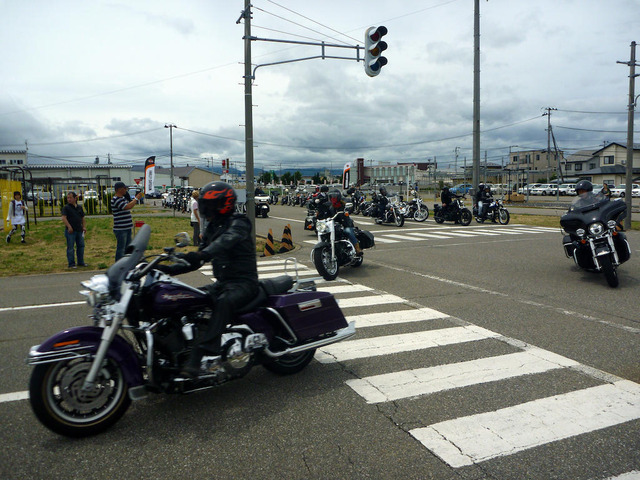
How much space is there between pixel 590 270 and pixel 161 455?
8480mm

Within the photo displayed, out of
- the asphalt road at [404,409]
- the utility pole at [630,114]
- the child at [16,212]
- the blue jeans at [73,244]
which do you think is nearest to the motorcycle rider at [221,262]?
the asphalt road at [404,409]

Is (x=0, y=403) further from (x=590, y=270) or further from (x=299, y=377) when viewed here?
(x=590, y=270)

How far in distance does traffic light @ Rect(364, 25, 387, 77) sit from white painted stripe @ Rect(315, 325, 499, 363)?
876 centimetres

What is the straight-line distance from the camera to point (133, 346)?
3914mm

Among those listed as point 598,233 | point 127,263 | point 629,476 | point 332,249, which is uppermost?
point 127,263

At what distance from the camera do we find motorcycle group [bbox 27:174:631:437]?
141 inches

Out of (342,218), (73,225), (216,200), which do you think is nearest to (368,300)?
(342,218)

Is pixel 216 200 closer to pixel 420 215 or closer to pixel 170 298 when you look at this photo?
pixel 170 298

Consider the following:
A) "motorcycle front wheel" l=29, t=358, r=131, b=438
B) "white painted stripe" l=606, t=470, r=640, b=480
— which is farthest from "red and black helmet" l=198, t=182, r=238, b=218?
"white painted stripe" l=606, t=470, r=640, b=480

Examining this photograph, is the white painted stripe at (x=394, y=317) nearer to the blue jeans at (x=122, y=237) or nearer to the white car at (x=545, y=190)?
the blue jeans at (x=122, y=237)

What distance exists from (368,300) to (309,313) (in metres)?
3.64

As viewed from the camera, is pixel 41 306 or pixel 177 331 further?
pixel 41 306

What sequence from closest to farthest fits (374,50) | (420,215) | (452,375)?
(452,375)
(374,50)
(420,215)

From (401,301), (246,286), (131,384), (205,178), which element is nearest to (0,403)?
(131,384)
